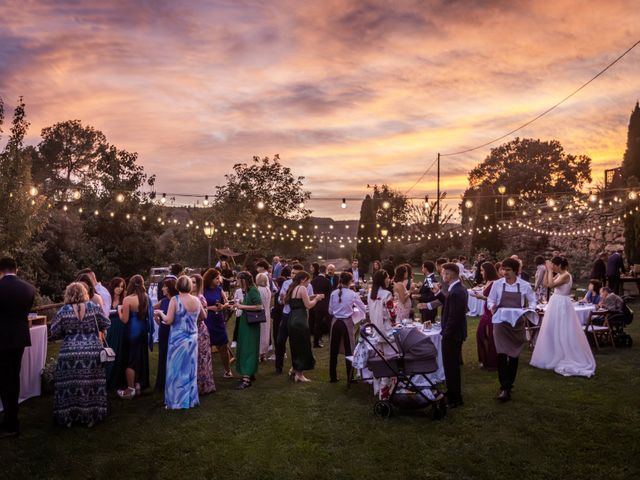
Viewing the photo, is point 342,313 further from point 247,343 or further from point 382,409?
point 382,409

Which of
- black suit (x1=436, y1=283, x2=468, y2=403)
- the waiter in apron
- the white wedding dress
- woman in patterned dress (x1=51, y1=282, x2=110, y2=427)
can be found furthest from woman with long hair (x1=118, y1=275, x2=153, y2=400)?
the white wedding dress

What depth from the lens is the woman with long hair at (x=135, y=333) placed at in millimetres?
7208

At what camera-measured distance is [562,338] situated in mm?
8344

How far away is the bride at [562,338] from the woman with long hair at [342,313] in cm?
321

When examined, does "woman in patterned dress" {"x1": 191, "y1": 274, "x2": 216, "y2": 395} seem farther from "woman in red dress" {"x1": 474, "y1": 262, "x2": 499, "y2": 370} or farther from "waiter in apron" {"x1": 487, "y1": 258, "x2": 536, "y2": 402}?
"woman in red dress" {"x1": 474, "y1": 262, "x2": 499, "y2": 370}

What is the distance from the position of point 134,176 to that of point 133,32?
19595 millimetres

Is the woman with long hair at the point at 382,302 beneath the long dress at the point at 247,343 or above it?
above

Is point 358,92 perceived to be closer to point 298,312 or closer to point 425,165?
point 298,312

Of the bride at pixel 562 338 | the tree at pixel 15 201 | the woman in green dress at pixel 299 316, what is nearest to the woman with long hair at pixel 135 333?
the woman in green dress at pixel 299 316

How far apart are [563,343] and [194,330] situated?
5897mm

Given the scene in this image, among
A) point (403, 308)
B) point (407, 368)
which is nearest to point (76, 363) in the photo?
point (407, 368)

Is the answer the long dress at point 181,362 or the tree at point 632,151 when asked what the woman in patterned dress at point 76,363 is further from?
the tree at point 632,151

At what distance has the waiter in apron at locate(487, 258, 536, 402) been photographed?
6484mm

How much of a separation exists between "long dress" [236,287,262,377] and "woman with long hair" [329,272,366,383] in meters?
1.17
